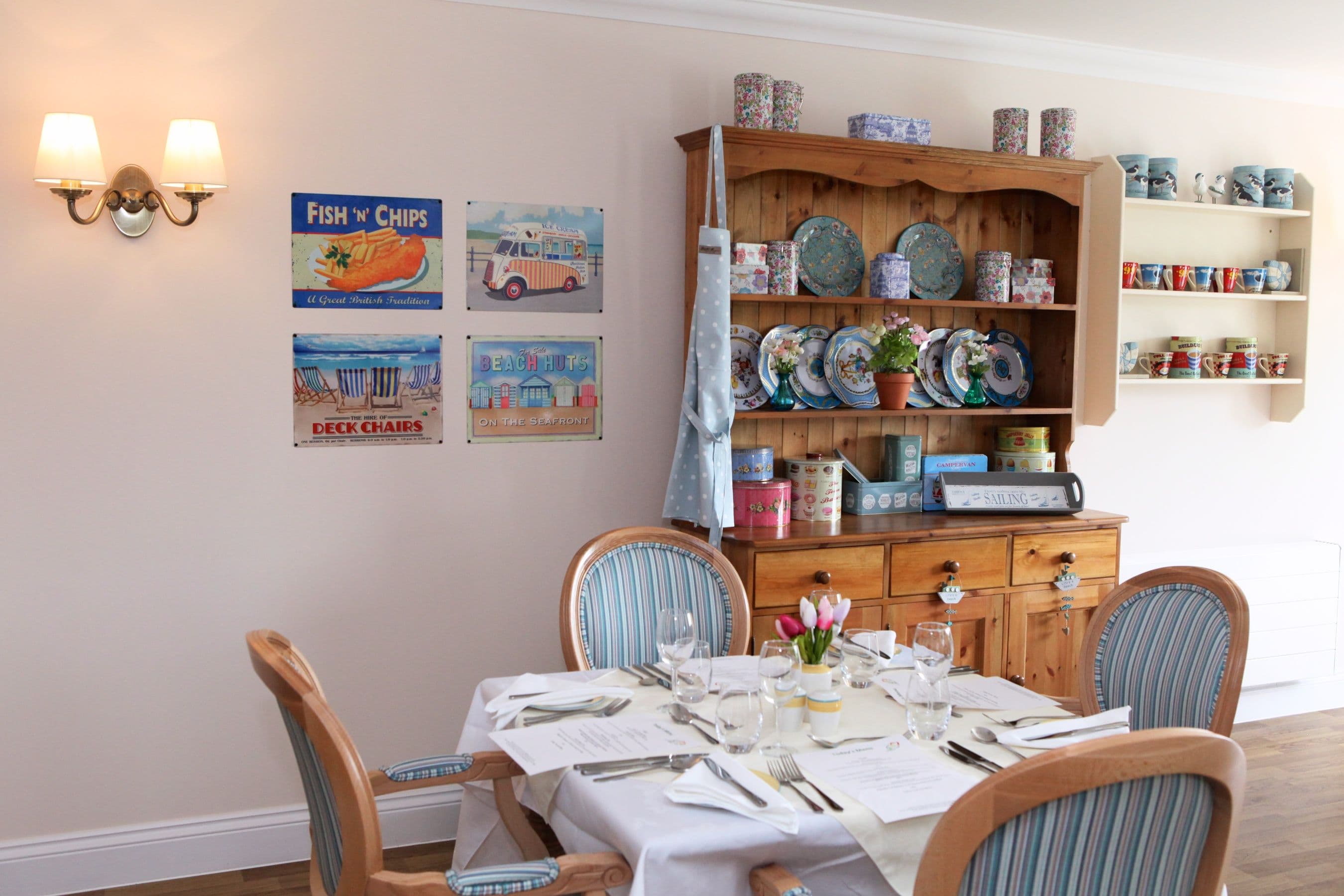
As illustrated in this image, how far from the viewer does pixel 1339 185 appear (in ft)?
14.6

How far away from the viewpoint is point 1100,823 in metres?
1.21

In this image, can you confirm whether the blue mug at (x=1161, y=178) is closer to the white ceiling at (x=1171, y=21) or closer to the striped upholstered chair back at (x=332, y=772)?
the white ceiling at (x=1171, y=21)

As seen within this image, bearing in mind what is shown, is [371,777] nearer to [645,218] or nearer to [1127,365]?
[645,218]

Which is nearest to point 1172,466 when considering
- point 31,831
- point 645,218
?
point 645,218

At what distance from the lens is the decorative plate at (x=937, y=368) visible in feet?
12.1

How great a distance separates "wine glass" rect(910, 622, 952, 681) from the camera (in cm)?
184

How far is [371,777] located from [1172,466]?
135 inches

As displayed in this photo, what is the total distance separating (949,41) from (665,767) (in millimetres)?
2864

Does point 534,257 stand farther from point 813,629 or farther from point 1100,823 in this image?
point 1100,823

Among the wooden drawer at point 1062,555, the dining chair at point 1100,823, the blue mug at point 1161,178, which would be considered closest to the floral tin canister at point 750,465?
the wooden drawer at point 1062,555

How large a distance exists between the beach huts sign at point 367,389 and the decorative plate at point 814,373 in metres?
1.15

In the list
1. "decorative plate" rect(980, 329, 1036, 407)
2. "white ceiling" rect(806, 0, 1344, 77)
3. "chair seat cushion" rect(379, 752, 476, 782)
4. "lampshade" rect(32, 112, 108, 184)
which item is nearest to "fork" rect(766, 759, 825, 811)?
"chair seat cushion" rect(379, 752, 476, 782)

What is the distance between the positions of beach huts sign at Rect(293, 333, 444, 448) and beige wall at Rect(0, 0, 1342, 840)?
0.04 m

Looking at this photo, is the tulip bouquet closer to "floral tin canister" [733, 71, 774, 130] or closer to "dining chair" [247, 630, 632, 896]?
"dining chair" [247, 630, 632, 896]
